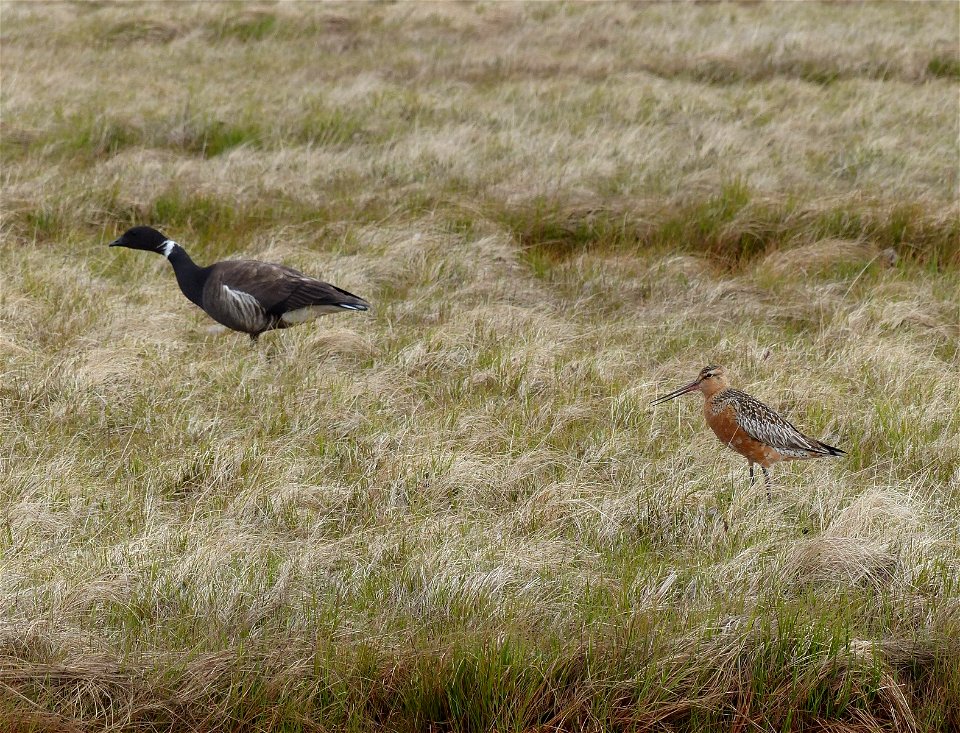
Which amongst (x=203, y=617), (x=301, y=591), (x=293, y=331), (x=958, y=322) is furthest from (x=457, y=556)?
(x=958, y=322)

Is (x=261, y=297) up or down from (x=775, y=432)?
down

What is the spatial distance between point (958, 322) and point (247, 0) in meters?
19.0

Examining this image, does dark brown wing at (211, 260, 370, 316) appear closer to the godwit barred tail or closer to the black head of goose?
the black head of goose

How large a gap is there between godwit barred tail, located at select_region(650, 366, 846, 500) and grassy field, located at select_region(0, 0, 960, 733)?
164mm

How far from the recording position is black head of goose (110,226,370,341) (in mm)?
6480

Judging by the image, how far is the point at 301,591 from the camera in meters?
3.83

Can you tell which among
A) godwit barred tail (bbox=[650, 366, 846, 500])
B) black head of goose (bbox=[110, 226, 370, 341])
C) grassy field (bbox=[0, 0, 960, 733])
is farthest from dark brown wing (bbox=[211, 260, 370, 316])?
godwit barred tail (bbox=[650, 366, 846, 500])

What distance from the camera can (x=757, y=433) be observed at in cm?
457

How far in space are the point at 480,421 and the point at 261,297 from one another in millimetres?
1722

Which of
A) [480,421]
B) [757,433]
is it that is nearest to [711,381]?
[757,433]

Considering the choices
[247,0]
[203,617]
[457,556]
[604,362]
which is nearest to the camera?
[203,617]

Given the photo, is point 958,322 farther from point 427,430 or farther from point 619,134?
point 619,134

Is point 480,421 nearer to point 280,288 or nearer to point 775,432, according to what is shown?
point 775,432

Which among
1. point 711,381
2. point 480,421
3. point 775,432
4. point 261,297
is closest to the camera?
point 775,432
